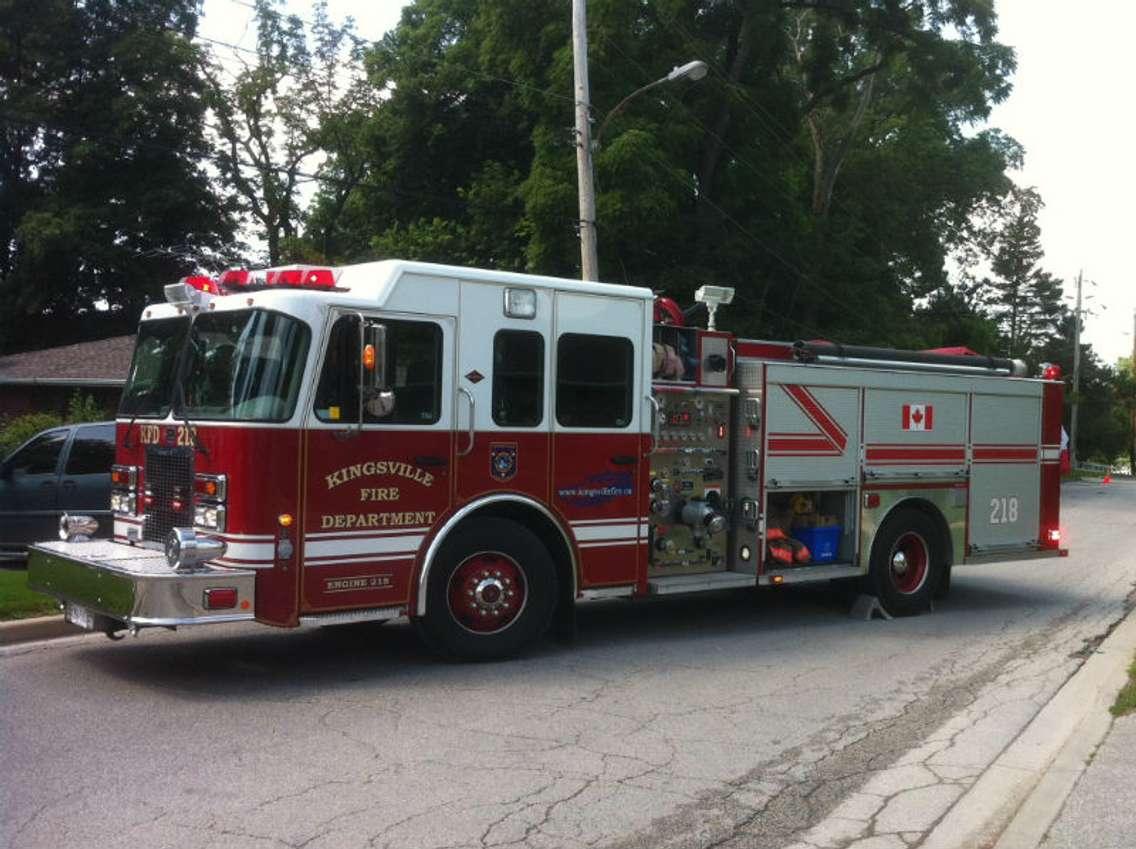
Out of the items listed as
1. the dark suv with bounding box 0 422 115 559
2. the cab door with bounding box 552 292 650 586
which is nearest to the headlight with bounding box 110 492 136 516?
the cab door with bounding box 552 292 650 586

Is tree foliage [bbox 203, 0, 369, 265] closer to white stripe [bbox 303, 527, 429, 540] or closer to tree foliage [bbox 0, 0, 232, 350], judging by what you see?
tree foliage [bbox 0, 0, 232, 350]

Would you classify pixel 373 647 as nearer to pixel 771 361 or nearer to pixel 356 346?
pixel 356 346

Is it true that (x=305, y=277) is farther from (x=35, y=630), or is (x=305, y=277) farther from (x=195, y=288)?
(x=35, y=630)

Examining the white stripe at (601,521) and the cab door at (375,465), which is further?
the white stripe at (601,521)

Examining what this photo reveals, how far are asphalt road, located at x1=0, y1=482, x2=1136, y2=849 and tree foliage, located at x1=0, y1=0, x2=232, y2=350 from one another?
2963 centimetres

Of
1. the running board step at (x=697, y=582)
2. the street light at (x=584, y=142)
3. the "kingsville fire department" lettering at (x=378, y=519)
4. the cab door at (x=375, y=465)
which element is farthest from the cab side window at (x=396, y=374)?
the street light at (x=584, y=142)

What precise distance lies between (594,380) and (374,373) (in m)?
1.94

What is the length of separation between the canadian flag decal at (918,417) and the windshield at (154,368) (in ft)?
21.4

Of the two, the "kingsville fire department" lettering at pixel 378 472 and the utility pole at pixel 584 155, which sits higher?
the utility pole at pixel 584 155

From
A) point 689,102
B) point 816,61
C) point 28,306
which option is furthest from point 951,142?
point 28,306

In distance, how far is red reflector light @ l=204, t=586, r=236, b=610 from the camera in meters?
6.97

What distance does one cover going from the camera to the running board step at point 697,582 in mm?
9297

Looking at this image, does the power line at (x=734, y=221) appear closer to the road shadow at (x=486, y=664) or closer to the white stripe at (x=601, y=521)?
the road shadow at (x=486, y=664)

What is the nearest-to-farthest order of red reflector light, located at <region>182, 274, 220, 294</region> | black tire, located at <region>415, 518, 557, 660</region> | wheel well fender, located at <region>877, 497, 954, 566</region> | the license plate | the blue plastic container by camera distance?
the license plate → red reflector light, located at <region>182, 274, 220, 294</region> → black tire, located at <region>415, 518, 557, 660</region> → the blue plastic container → wheel well fender, located at <region>877, 497, 954, 566</region>
